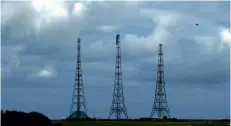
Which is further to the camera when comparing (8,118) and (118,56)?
(118,56)

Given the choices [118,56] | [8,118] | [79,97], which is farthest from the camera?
[118,56]

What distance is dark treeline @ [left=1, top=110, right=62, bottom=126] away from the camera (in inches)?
3895

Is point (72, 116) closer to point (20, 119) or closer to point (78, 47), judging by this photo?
point (78, 47)

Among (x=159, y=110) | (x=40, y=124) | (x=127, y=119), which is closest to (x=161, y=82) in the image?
(x=159, y=110)

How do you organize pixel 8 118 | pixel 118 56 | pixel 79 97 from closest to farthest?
1. pixel 8 118
2. pixel 79 97
3. pixel 118 56

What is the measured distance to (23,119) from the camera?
102625 millimetres

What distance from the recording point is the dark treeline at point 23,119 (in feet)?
325

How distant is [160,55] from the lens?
15675 cm

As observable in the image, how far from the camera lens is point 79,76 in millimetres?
151250

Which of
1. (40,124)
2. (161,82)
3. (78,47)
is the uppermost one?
(78,47)

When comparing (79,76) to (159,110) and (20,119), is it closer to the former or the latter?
(159,110)

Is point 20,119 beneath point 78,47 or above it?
beneath

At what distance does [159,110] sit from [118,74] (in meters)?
14.3

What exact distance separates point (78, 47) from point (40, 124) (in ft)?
178
